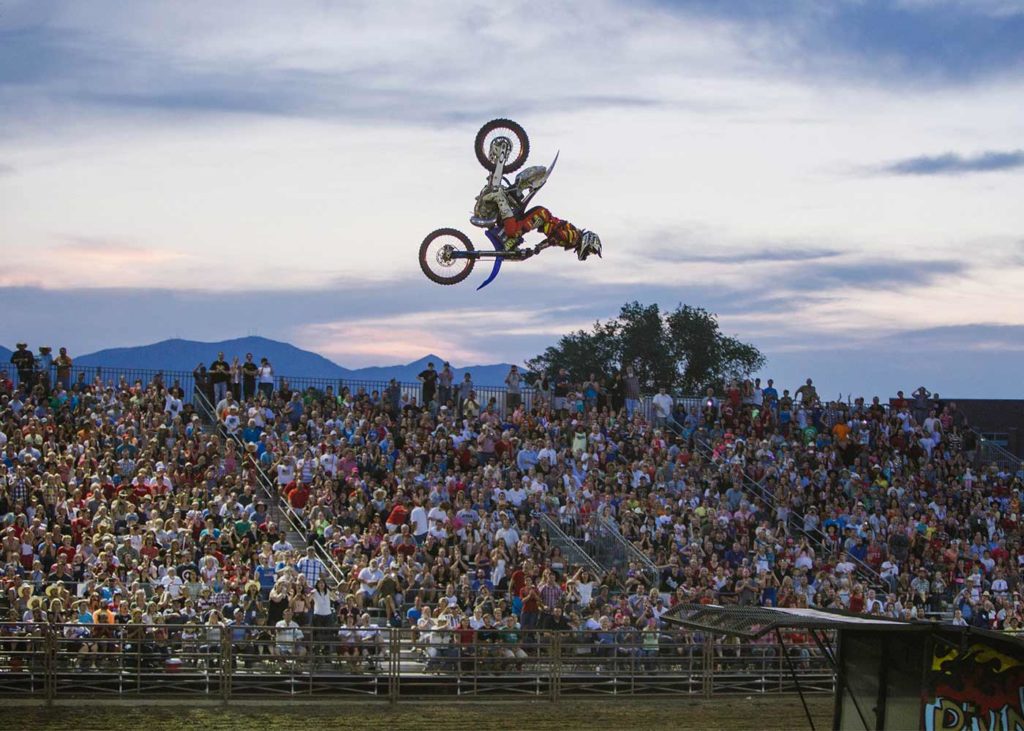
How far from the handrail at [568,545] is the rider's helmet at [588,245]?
6.71m

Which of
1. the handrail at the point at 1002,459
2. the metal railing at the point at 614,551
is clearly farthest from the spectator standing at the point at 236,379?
the handrail at the point at 1002,459

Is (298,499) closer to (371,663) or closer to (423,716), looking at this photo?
(371,663)

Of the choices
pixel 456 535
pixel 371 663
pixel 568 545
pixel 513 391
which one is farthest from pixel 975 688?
pixel 513 391

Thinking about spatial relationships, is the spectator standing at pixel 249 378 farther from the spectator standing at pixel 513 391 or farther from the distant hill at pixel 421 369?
the distant hill at pixel 421 369

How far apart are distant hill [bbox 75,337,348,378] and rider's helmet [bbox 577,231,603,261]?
9574cm

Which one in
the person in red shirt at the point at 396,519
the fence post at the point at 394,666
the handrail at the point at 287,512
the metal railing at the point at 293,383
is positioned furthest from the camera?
the metal railing at the point at 293,383

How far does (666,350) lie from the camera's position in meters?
68.9

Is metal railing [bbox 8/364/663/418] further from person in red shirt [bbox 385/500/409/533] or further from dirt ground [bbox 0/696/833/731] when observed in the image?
dirt ground [bbox 0/696/833/731]

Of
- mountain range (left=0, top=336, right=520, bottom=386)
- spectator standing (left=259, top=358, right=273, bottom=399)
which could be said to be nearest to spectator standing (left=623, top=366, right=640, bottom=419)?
spectator standing (left=259, top=358, right=273, bottom=399)

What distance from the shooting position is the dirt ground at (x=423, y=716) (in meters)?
19.6

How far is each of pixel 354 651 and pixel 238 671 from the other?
177 centimetres

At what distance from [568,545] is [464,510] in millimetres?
2352

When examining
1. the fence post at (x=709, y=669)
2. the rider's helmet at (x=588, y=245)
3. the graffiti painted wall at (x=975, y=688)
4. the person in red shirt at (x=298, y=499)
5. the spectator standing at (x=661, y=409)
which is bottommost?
the fence post at (x=709, y=669)

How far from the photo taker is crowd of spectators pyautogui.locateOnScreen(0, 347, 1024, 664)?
22.7 m
